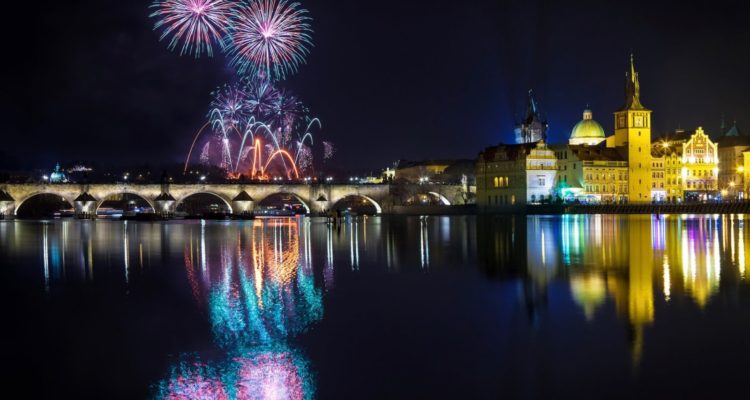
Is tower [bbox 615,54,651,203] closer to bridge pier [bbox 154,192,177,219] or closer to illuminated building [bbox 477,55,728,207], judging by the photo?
illuminated building [bbox 477,55,728,207]

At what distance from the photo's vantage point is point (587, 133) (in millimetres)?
133500

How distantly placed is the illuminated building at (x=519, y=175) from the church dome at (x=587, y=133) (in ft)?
70.6

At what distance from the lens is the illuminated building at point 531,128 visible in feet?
488

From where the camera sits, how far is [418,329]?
1577cm

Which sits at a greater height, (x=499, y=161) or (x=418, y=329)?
(x=499, y=161)

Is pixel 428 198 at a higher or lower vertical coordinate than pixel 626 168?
lower

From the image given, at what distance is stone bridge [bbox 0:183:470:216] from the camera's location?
102750 millimetres

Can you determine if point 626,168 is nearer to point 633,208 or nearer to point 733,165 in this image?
point 633,208

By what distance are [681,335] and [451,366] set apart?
4.82m

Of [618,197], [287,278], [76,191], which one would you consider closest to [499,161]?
[618,197]

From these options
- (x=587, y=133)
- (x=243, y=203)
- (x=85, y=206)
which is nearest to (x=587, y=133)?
(x=587, y=133)

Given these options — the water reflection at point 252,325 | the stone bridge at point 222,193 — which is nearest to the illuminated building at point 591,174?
the stone bridge at point 222,193

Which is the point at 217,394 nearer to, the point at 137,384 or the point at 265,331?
the point at 137,384

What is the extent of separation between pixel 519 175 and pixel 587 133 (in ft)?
91.6
